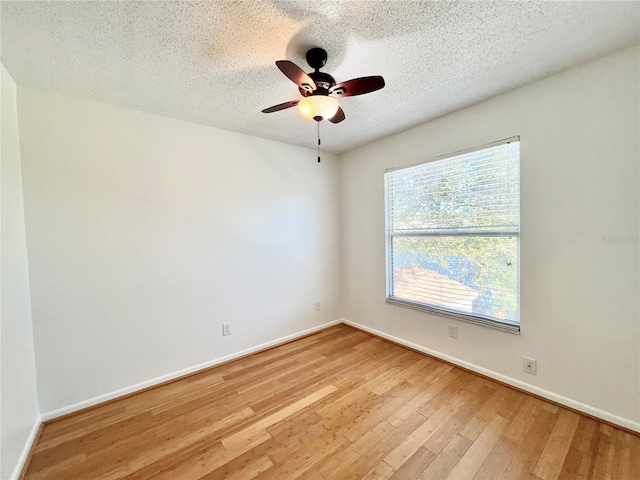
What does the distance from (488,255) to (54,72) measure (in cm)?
352

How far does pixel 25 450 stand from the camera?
155 cm

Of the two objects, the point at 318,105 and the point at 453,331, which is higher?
the point at 318,105

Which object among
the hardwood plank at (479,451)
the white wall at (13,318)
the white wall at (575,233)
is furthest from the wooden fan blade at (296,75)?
the hardwood plank at (479,451)

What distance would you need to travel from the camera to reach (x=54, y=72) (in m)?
1.68

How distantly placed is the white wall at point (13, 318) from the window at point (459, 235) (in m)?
3.06

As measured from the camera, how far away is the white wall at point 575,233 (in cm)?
162

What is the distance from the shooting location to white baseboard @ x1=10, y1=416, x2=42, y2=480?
1406mm

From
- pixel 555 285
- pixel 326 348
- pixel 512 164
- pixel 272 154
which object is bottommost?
pixel 326 348

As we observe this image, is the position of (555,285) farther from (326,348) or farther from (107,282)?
(107,282)

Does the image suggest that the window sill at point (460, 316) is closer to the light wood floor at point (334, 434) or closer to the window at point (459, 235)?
the window at point (459, 235)

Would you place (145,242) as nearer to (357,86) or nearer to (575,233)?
(357,86)

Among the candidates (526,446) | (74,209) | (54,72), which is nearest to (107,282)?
(74,209)

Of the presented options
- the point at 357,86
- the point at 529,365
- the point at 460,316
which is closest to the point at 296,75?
the point at 357,86

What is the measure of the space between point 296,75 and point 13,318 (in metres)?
2.21
